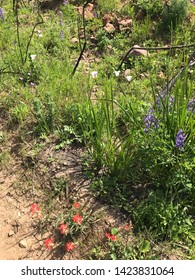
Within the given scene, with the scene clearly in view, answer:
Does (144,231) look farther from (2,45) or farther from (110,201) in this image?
(2,45)

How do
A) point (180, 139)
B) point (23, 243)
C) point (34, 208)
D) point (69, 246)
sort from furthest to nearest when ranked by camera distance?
1. point (34, 208)
2. point (23, 243)
3. point (69, 246)
4. point (180, 139)

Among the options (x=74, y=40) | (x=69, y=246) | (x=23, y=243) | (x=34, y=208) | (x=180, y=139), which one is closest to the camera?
(x=180, y=139)

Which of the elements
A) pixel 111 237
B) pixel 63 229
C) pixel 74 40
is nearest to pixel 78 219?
pixel 63 229

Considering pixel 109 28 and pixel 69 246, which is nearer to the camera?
pixel 69 246

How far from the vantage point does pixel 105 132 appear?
2.94 meters

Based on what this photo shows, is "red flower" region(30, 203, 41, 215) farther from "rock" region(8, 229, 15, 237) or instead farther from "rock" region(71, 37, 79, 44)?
"rock" region(71, 37, 79, 44)

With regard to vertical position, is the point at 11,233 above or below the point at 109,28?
below

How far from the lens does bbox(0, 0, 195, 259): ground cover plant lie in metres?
2.38

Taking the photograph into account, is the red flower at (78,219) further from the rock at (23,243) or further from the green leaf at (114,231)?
the rock at (23,243)

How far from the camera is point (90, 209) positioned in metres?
2.57

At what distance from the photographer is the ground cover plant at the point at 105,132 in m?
2.38

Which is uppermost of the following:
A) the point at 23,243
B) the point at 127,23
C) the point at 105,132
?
the point at 127,23

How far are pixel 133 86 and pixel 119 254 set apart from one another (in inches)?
69.8

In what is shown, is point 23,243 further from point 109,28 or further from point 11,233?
point 109,28
